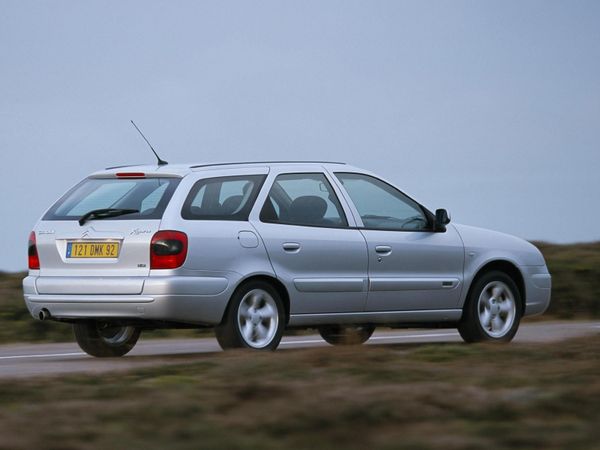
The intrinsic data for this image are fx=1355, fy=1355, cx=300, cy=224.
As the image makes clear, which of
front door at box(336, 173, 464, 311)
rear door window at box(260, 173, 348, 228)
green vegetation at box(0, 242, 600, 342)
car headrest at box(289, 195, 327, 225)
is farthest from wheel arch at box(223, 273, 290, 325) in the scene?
green vegetation at box(0, 242, 600, 342)

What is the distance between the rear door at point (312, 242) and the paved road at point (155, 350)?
1056mm

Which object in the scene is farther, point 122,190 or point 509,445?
point 122,190

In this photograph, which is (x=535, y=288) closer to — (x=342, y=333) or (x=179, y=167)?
(x=342, y=333)

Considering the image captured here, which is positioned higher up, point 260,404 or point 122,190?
point 122,190

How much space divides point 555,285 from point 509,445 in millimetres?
14031

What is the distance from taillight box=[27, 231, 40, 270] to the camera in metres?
11.1

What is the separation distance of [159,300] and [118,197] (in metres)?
1.11

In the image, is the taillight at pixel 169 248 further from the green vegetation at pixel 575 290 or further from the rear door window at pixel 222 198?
the green vegetation at pixel 575 290

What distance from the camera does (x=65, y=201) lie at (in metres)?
11.2

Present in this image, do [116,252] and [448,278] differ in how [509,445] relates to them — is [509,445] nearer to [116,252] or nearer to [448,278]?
[116,252]

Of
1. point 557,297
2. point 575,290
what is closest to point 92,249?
point 557,297

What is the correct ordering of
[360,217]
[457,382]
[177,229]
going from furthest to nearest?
[360,217] < [177,229] < [457,382]

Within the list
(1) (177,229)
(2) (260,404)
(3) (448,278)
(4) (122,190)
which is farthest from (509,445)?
(3) (448,278)

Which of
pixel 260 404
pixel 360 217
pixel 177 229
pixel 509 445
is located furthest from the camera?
pixel 360 217
